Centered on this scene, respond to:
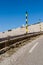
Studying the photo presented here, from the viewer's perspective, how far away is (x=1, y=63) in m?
12.0

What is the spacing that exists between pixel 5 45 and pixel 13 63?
621cm

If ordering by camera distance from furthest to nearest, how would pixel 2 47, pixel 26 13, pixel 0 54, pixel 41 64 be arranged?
pixel 26 13 → pixel 2 47 → pixel 0 54 → pixel 41 64

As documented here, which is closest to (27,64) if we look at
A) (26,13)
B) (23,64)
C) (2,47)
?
(23,64)

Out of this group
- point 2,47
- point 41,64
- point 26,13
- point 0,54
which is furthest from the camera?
point 26,13

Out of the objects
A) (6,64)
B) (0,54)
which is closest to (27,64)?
(6,64)

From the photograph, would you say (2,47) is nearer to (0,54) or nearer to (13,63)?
(0,54)

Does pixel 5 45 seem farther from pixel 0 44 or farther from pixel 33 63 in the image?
pixel 33 63

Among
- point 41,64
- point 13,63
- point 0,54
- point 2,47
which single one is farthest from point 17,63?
point 2,47

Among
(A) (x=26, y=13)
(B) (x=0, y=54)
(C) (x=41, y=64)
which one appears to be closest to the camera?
(C) (x=41, y=64)

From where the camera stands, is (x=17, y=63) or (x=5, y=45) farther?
(x=5, y=45)

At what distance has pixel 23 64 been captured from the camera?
11.5m

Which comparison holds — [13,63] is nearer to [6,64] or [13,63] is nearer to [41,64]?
[6,64]

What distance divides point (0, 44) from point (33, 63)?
16.9 feet

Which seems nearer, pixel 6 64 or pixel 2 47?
pixel 6 64
